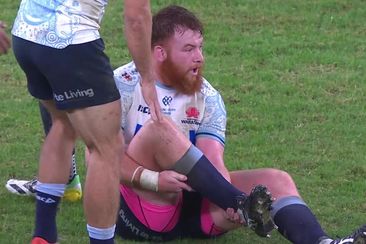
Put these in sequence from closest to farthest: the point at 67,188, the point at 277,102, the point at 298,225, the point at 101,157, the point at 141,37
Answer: the point at 141,37, the point at 101,157, the point at 298,225, the point at 67,188, the point at 277,102

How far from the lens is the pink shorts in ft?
16.7

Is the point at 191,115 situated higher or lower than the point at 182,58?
lower

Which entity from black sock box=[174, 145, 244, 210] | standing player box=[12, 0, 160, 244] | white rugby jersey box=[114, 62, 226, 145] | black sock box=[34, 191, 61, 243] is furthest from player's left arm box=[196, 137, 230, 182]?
black sock box=[34, 191, 61, 243]

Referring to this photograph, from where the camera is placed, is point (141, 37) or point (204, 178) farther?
point (204, 178)

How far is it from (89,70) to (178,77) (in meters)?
0.82

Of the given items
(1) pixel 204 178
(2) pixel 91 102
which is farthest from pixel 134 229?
(2) pixel 91 102

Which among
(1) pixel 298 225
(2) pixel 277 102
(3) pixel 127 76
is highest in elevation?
(3) pixel 127 76

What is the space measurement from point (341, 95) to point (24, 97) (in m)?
2.25

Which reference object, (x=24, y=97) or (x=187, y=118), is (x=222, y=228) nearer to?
(x=187, y=118)

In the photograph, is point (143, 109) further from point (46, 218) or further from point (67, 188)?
point (67, 188)

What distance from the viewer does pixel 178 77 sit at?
5.14 meters

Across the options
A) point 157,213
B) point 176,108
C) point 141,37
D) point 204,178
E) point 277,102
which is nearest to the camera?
point 141,37

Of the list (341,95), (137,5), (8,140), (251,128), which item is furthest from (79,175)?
(341,95)

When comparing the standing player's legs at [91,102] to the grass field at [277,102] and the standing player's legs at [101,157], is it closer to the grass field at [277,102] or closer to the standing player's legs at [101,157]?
the standing player's legs at [101,157]
